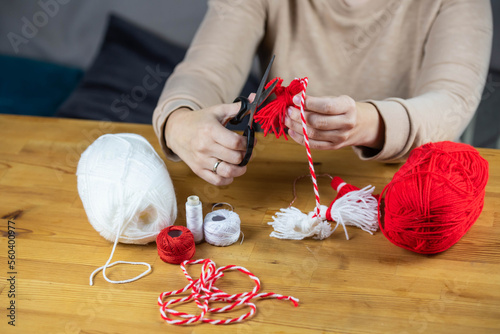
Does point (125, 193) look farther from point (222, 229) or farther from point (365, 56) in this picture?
point (365, 56)

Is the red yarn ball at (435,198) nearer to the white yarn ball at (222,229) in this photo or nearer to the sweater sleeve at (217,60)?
the white yarn ball at (222,229)

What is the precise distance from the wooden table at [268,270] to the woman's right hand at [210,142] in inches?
2.8

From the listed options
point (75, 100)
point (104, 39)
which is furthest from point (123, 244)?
point (104, 39)

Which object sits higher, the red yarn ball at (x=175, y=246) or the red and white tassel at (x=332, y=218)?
the red and white tassel at (x=332, y=218)

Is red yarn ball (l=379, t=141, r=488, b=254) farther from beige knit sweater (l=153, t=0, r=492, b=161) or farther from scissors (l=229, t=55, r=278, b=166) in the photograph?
scissors (l=229, t=55, r=278, b=166)

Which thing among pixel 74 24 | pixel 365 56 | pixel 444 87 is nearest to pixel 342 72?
pixel 365 56

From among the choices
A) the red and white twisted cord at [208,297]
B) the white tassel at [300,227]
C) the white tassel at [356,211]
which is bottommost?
the red and white twisted cord at [208,297]

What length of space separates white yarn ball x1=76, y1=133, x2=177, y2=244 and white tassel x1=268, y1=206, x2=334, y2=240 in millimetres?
183

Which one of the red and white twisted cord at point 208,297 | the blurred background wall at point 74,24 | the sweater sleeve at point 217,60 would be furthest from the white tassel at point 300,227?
the blurred background wall at point 74,24

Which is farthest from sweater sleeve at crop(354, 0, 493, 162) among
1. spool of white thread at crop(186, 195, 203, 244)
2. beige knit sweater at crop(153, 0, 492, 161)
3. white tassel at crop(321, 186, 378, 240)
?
spool of white thread at crop(186, 195, 203, 244)

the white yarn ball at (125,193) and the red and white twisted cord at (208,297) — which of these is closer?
the red and white twisted cord at (208,297)

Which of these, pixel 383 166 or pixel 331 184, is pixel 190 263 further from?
pixel 383 166

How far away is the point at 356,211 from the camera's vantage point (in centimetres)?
88

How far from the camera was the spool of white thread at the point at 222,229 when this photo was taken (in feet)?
2.76
